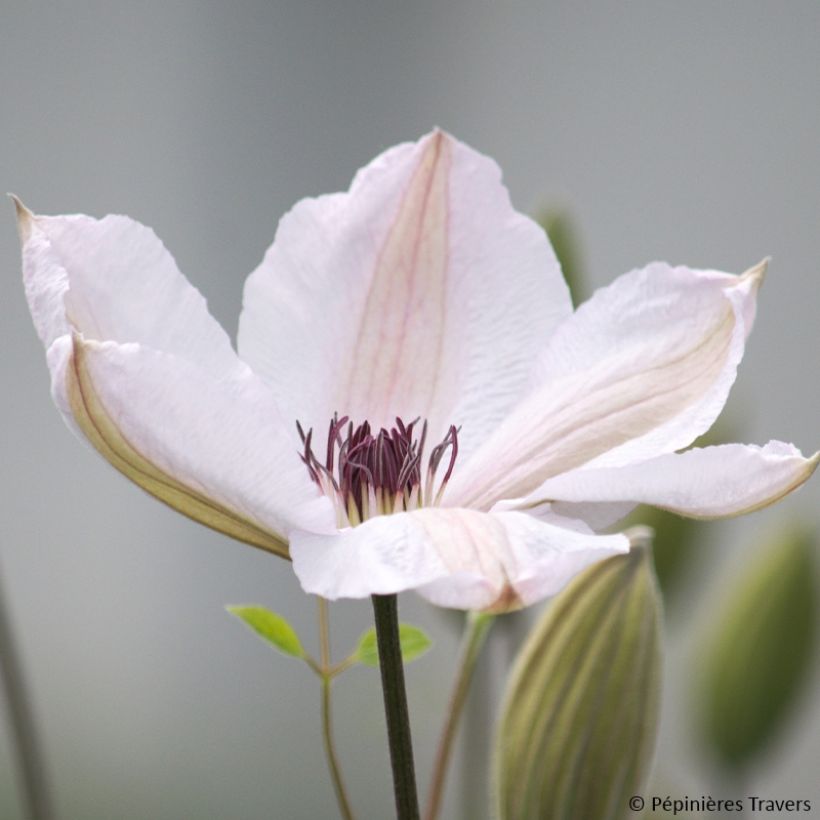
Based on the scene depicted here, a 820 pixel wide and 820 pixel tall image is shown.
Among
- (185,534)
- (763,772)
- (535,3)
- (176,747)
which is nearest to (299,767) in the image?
(176,747)

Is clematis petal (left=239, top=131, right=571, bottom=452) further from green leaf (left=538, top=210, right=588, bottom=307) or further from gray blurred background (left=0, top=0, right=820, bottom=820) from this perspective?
gray blurred background (left=0, top=0, right=820, bottom=820)

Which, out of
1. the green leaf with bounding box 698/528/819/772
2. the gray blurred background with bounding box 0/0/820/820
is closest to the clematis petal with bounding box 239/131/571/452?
the green leaf with bounding box 698/528/819/772

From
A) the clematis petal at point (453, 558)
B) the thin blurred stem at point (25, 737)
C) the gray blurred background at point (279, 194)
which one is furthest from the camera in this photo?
the gray blurred background at point (279, 194)

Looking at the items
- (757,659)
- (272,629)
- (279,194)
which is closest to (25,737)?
(272,629)

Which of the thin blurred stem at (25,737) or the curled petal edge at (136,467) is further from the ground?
the curled petal edge at (136,467)

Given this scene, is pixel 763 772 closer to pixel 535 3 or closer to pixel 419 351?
pixel 419 351

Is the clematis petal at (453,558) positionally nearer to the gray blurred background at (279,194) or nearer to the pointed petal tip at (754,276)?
the pointed petal tip at (754,276)

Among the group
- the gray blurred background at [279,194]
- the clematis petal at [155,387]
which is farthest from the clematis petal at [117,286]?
the gray blurred background at [279,194]
